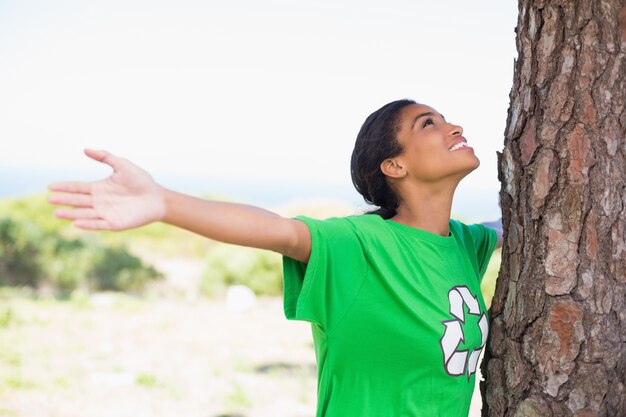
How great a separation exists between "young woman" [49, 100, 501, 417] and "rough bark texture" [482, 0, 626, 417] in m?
0.19

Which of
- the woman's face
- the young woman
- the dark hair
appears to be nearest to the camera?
the young woman

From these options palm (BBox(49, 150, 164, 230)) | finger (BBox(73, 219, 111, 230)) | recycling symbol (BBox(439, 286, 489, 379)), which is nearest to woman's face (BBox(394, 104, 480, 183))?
recycling symbol (BBox(439, 286, 489, 379))

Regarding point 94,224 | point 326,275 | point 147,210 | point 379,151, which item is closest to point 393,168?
point 379,151

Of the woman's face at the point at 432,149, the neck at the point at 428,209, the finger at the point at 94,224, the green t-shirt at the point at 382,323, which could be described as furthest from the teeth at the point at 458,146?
the finger at the point at 94,224

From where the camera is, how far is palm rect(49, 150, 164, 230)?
148cm

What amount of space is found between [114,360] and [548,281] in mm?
4705

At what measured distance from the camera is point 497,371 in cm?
218

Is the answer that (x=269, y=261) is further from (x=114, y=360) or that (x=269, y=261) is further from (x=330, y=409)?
(x=330, y=409)

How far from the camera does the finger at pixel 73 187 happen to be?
Answer: 1472 millimetres

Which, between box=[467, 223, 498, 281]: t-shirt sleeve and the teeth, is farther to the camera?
box=[467, 223, 498, 281]: t-shirt sleeve

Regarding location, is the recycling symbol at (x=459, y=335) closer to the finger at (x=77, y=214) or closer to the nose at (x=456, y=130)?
the nose at (x=456, y=130)

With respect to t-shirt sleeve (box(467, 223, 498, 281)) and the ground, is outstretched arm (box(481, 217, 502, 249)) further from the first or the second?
the ground

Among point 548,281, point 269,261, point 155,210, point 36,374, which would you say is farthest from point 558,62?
point 269,261

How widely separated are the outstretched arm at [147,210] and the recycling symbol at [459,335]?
55 centimetres
